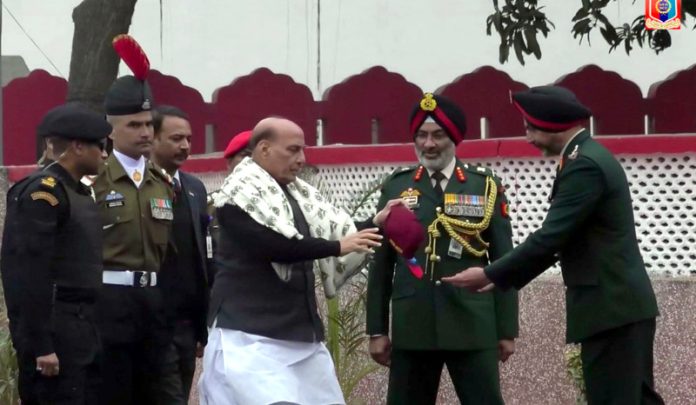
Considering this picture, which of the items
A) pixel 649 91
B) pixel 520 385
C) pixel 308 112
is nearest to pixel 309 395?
pixel 520 385

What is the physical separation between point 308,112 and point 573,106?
4.92 meters

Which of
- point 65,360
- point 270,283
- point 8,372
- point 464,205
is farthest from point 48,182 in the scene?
point 8,372

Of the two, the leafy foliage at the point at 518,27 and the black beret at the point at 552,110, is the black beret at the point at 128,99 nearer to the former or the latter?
the black beret at the point at 552,110

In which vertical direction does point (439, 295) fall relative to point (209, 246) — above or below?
below

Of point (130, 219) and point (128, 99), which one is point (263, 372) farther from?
point (128, 99)

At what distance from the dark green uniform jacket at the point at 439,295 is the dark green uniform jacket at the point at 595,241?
0.66 m

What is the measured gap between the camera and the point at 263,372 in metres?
6.15

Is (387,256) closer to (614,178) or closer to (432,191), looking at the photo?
(432,191)

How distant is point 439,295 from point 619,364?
99 cm

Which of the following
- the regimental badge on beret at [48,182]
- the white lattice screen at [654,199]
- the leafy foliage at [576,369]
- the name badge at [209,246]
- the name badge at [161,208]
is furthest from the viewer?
the white lattice screen at [654,199]

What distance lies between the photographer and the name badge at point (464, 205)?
675cm

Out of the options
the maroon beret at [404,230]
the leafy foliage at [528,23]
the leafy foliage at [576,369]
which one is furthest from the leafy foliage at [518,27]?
the maroon beret at [404,230]

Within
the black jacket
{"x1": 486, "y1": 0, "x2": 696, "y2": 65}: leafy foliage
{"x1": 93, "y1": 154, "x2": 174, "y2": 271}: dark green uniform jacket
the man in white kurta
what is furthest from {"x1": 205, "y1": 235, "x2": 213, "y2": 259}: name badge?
{"x1": 486, "y1": 0, "x2": 696, "y2": 65}: leafy foliage

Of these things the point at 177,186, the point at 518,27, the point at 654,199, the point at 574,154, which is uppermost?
the point at 518,27
